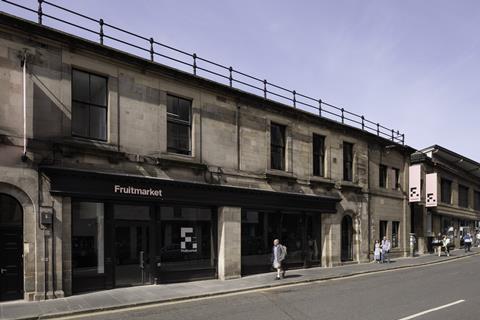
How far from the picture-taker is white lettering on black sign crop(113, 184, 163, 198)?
50.5 feet

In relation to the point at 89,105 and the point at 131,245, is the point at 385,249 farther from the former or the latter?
the point at 89,105

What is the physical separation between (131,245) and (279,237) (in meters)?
8.09

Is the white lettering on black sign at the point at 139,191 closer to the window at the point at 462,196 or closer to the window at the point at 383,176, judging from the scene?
the window at the point at 383,176

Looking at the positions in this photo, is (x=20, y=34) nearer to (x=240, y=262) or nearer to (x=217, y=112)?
(x=217, y=112)

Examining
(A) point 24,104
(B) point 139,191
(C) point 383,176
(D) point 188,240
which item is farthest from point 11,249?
(C) point 383,176

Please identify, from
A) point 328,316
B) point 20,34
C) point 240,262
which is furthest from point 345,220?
point 20,34

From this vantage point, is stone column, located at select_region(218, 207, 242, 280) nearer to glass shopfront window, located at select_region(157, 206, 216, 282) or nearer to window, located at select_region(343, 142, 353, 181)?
glass shopfront window, located at select_region(157, 206, 216, 282)

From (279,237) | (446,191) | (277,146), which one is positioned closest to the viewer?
(279,237)

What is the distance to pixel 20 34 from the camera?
1366 centimetres

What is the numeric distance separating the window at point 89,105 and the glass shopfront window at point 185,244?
149 inches

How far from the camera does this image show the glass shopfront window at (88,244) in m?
14.7

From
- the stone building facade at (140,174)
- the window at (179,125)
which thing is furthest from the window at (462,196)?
the window at (179,125)

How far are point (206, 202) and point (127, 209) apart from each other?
3.26 metres

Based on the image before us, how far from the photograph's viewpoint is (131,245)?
1612cm
